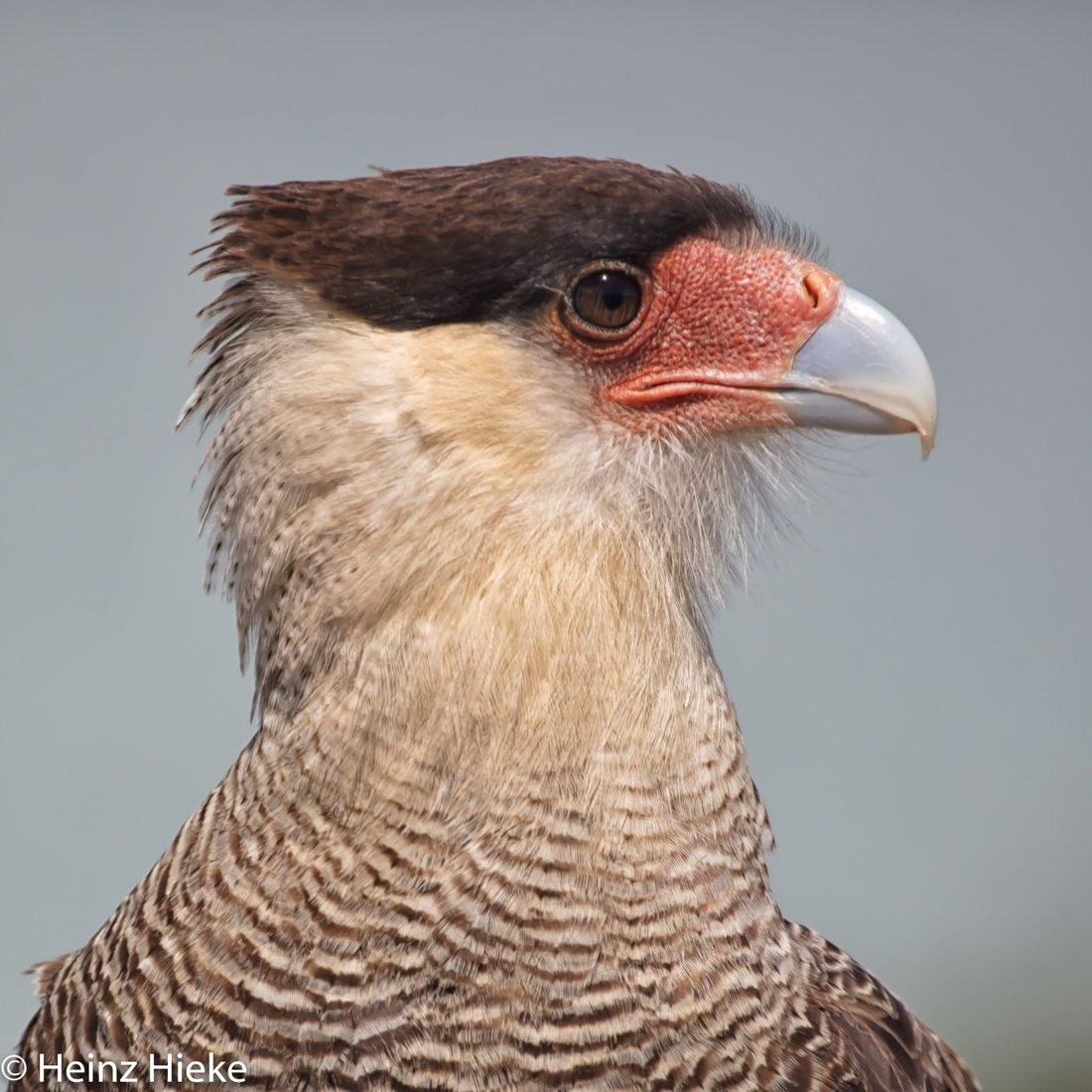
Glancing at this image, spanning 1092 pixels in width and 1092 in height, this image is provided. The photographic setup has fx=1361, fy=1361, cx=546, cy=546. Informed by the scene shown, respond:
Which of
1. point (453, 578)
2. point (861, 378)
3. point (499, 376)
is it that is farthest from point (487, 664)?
point (861, 378)

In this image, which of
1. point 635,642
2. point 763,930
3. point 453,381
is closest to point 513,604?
point 635,642

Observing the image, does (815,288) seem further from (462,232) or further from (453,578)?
(453,578)

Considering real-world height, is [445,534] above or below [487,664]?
above

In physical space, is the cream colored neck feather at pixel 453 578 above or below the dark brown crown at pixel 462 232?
below

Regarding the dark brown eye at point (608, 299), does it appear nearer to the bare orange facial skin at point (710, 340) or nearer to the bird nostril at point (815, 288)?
the bare orange facial skin at point (710, 340)

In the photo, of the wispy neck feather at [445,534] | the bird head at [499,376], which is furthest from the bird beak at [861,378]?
the wispy neck feather at [445,534]
